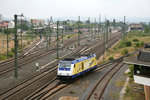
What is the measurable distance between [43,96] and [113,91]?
7.44m

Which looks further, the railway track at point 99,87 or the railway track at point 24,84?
the railway track at point 24,84

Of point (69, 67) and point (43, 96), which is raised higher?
point (69, 67)

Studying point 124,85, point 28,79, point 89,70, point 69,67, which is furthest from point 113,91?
point 28,79

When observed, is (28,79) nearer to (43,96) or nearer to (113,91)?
(43,96)

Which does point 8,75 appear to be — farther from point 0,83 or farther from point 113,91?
point 113,91

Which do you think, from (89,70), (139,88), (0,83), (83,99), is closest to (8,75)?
(0,83)

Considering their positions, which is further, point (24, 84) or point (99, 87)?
point (24, 84)

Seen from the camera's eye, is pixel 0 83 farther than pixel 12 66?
No

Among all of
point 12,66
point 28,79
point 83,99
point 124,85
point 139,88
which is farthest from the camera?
point 12,66

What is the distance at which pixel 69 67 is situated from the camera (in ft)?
85.8

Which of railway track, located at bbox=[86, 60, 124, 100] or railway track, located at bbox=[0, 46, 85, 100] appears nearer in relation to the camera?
railway track, located at bbox=[86, 60, 124, 100]

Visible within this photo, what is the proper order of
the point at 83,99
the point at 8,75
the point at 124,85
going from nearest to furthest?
1. the point at 83,99
2. the point at 124,85
3. the point at 8,75

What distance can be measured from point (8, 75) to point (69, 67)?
9.89 meters

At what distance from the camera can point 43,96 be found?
2173cm
